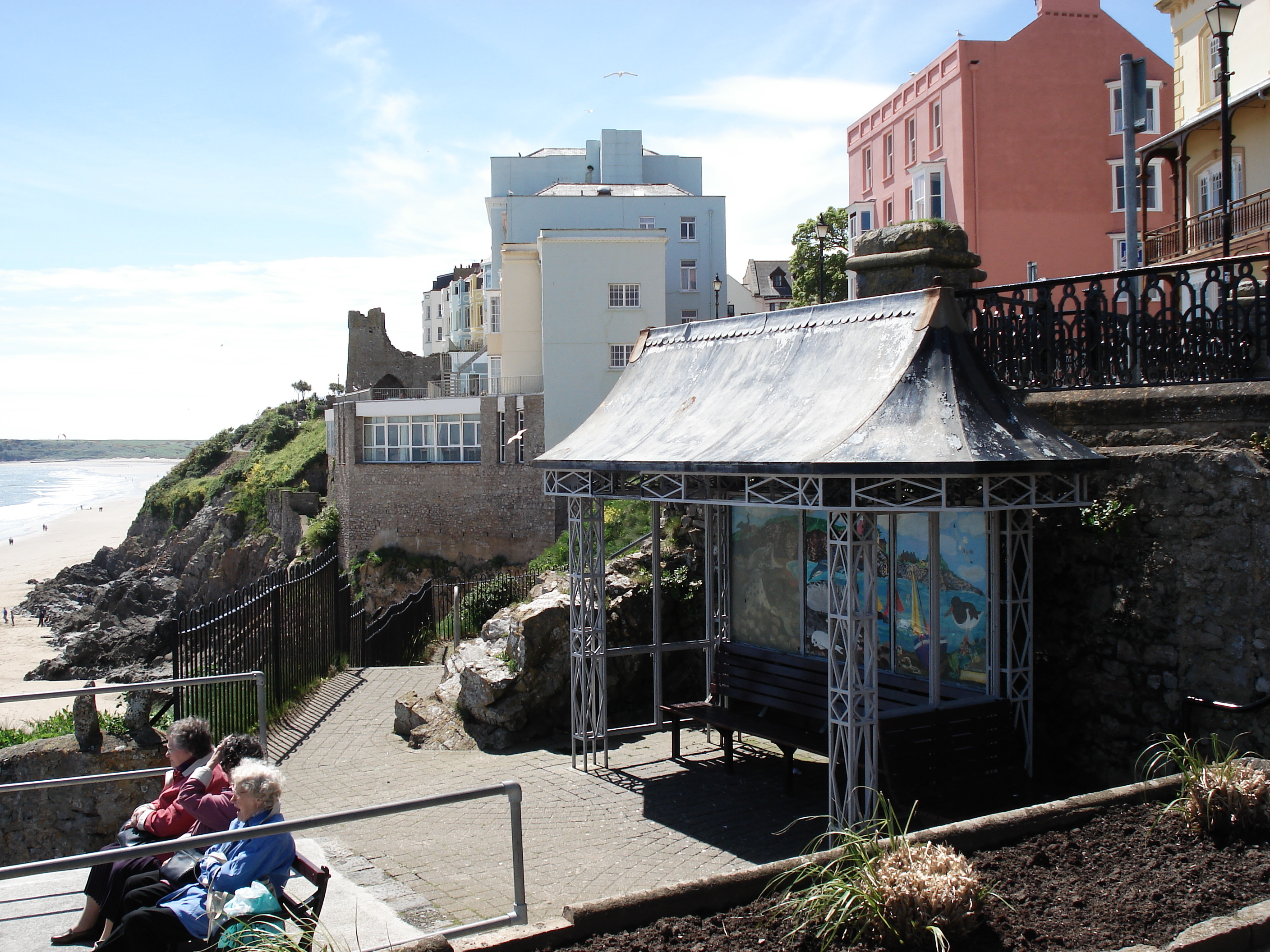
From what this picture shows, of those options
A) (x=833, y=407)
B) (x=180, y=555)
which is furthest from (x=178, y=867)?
(x=180, y=555)

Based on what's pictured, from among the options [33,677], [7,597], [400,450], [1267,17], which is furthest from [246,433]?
[1267,17]

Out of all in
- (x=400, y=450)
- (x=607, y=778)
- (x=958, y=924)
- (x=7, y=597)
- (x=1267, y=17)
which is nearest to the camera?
(x=958, y=924)

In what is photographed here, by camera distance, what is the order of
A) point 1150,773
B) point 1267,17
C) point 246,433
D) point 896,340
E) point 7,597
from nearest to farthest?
point 1150,773, point 896,340, point 1267,17, point 7,597, point 246,433

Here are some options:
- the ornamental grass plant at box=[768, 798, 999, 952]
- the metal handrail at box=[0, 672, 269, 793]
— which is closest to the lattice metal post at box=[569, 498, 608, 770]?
the metal handrail at box=[0, 672, 269, 793]

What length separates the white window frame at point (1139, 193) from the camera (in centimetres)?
3297

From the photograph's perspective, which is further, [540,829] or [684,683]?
[684,683]

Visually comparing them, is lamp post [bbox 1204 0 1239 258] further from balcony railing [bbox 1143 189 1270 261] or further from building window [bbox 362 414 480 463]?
building window [bbox 362 414 480 463]

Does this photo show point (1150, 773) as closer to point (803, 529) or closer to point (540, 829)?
point (803, 529)

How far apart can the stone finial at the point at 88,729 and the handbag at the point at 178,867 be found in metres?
4.12

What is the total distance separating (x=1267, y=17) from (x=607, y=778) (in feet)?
77.6

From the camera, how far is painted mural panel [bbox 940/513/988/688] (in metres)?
8.28

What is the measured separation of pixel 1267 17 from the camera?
2250 centimetres

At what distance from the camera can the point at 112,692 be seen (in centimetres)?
809

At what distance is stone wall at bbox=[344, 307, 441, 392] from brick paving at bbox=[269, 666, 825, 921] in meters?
54.0
